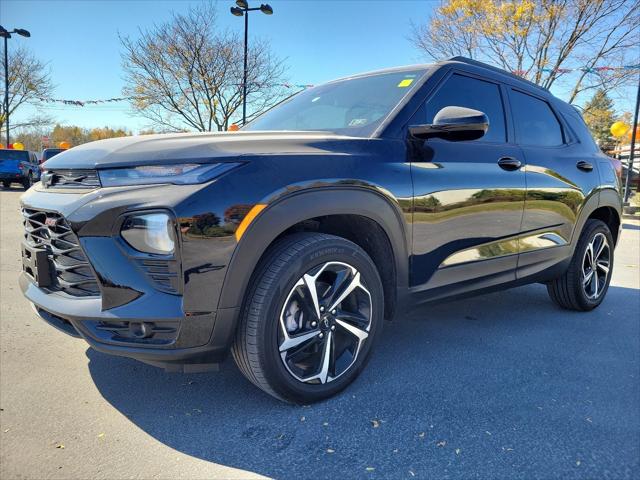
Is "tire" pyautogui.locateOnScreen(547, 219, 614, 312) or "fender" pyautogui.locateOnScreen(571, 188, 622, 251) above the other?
"fender" pyautogui.locateOnScreen(571, 188, 622, 251)

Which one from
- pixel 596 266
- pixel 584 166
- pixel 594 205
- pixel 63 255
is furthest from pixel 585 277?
pixel 63 255

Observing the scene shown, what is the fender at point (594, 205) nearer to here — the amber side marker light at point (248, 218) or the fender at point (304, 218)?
the fender at point (304, 218)

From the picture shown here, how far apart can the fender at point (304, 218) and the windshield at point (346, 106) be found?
1.41 ft

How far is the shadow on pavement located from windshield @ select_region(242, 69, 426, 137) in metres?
1.42

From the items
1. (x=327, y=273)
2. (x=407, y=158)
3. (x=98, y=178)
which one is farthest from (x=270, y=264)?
(x=407, y=158)

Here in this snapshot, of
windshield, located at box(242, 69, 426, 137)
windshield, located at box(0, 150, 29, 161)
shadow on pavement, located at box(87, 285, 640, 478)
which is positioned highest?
windshield, located at box(0, 150, 29, 161)

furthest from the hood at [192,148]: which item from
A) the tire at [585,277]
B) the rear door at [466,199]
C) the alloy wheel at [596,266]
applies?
the alloy wheel at [596,266]

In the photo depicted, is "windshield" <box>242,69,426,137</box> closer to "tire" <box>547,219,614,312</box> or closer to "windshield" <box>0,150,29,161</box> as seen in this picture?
"tire" <box>547,219,614,312</box>

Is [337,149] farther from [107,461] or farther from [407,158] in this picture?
[107,461]

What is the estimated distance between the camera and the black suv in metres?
1.86

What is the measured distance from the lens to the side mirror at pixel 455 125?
7.87 feet

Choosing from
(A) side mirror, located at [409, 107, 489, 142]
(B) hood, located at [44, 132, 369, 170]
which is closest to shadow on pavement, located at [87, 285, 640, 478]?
(B) hood, located at [44, 132, 369, 170]

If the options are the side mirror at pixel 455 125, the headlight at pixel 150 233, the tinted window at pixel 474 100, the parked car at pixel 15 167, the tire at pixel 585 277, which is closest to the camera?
the headlight at pixel 150 233

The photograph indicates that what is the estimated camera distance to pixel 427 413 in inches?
89.9
